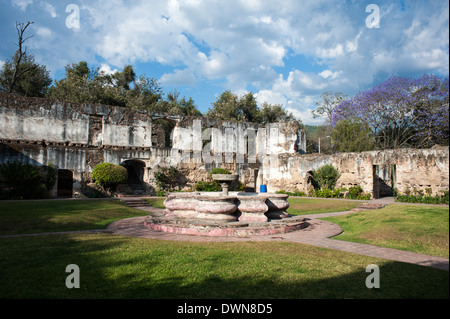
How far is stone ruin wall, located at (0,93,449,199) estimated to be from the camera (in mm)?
17969

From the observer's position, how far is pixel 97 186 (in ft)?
63.2

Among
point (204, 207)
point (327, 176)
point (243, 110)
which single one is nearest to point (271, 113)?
point (243, 110)

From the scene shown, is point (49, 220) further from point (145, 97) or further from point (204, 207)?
point (145, 97)

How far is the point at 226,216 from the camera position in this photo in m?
8.70

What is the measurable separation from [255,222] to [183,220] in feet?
6.58

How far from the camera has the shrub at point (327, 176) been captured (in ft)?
66.8

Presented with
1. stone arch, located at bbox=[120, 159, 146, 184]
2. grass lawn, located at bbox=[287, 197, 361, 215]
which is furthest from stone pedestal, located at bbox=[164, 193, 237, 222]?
stone arch, located at bbox=[120, 159, 146, 184]

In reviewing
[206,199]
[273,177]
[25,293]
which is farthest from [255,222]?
[273,177]

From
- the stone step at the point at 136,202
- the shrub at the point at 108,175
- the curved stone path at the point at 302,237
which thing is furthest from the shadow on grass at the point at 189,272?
the shrub at the point at 108,175

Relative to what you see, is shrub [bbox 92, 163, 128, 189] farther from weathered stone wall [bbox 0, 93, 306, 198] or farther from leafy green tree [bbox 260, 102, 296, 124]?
leafy green tree [bbox 260, 102, 296, 124]

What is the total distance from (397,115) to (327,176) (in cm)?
687

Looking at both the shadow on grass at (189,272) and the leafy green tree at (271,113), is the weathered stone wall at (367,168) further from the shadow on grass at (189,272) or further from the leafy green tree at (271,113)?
the leafy green tree at (271,113)

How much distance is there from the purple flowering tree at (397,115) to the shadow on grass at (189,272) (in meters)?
13.3

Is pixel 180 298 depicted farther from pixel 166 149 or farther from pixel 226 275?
pixel 166 149
